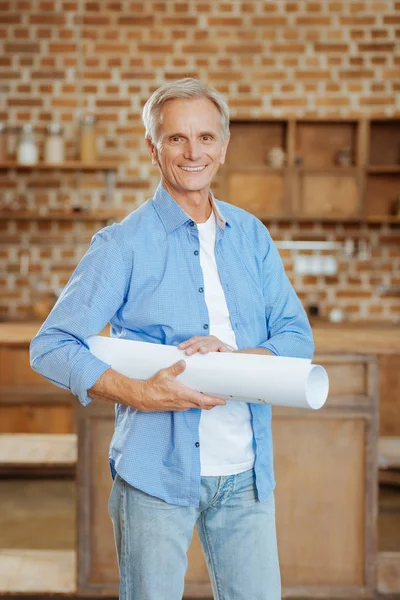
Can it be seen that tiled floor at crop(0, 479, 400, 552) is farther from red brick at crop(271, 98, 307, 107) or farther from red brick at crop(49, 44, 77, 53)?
red brick at crop(49, 44, 77, 53)

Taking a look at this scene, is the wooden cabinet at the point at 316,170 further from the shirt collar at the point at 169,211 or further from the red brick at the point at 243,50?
the shirt collar at the point at 169,211

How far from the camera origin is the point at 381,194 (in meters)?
4.79

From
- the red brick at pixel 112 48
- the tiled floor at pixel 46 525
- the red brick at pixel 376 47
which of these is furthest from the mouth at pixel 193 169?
the red brick at pixel 376 47

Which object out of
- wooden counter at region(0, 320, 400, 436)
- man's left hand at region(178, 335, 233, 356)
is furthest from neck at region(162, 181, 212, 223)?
wooden counter at region(0, 320, 400, 436)

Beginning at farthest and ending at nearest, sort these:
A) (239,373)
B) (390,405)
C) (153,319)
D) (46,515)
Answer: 1. (390,405)
2. (46,515)
3. (153,319)
4. (239,373)

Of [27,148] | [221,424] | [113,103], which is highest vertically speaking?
[113,103]

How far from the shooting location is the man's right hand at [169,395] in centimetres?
129

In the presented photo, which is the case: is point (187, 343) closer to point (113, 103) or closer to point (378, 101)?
point (113, 103)

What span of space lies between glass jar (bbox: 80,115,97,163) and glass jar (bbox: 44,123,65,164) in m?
0.14

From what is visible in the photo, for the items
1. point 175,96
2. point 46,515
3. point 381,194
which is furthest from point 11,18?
point 175,96

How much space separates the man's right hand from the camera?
129 cm

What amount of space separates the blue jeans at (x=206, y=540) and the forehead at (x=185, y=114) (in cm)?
69

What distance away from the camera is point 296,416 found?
252 centimetres

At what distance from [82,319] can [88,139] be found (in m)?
3.55
